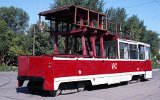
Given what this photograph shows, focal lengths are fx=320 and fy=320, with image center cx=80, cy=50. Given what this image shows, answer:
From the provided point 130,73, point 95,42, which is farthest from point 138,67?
point 95,42

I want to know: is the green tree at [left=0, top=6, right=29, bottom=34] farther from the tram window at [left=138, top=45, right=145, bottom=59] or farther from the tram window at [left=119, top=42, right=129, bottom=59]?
the tram window at [left=119, top=42, right=129, bottom=59]

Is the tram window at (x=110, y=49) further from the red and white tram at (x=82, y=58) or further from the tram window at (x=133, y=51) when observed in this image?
the tram window at (x=133, y=51)

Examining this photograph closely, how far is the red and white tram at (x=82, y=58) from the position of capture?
13.6 m

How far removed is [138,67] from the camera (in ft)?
68.7

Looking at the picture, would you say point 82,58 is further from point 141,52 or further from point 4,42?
point 4,42

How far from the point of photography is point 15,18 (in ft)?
391

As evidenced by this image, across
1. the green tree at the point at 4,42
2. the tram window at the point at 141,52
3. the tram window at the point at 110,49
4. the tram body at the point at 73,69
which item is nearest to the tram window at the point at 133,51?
the tram body at the point at 73,69

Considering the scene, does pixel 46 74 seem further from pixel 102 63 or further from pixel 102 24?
pixel 102 24

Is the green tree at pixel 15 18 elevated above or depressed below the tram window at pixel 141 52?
above

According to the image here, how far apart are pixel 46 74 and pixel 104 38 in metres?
6.36

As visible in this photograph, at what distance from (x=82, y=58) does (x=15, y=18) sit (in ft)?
353

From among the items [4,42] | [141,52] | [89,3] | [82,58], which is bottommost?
[82,58]

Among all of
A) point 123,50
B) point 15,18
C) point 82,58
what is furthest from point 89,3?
point 15,18

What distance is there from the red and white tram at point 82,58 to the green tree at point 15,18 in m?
97.5
